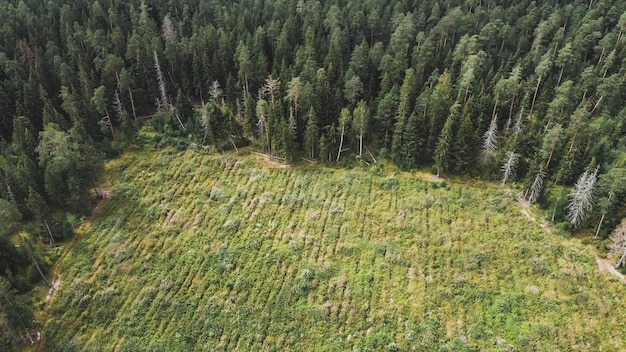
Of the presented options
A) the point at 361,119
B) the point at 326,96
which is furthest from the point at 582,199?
the point at 326,96

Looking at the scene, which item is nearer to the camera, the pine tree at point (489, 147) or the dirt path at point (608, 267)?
the dirt path at point (608, 267)

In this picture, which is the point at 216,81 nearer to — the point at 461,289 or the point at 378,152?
the point at 378,152

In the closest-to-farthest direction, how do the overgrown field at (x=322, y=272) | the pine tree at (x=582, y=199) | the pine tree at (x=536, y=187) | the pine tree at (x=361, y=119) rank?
the overgrown field at (x=322, y=272)
the pine tree at (x=582, y=199)
the pine tree at (x=536, y=187)
the pine tree at (x=361, y=119)

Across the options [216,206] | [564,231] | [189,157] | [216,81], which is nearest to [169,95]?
[216,81]

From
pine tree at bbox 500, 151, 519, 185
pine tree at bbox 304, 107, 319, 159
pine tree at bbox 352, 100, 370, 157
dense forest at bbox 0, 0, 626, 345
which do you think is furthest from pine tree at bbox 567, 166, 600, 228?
pine tree at bbox 304, 107, 319, 159

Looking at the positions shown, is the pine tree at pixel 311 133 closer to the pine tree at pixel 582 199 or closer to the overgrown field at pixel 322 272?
the overgrown field at pixel 322 272

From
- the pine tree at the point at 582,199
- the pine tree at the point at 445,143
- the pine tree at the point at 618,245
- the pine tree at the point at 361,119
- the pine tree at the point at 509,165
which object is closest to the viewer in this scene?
the pine tree at the point at 618,245

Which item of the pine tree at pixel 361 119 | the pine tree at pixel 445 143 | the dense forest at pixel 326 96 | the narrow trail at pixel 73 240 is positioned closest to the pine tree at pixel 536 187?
the dense forest at pixel 326 96

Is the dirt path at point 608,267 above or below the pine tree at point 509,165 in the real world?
below
